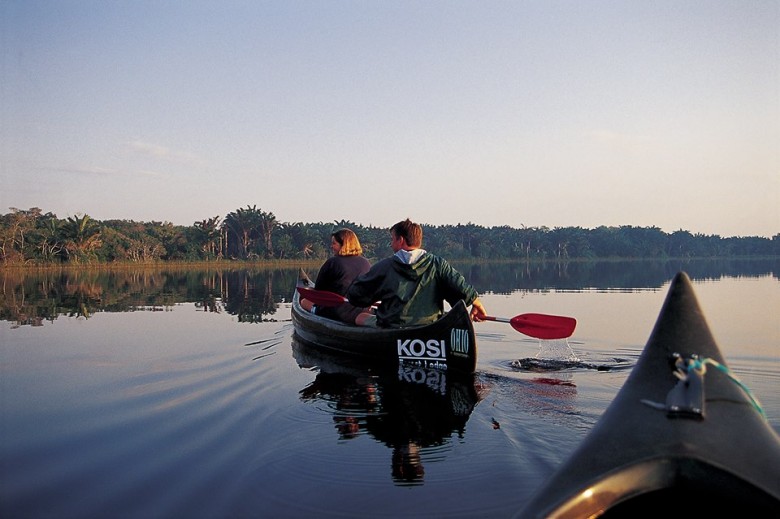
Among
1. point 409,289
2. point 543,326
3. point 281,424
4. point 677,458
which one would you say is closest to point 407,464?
point 281,424

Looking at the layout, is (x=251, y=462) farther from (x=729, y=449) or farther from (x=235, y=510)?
(x=729, y=449)

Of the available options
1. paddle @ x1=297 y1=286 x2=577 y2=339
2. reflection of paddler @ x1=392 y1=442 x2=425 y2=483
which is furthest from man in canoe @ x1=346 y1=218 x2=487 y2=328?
reflection of paddler @ x1=392 y1=442 x2=425 y2=483

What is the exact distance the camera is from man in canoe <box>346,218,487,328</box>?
5918 mm

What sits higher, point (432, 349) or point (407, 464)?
point (432, 349)

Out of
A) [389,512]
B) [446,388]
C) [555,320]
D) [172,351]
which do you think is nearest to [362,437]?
[389,512]

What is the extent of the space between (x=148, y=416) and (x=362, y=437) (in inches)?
67.1

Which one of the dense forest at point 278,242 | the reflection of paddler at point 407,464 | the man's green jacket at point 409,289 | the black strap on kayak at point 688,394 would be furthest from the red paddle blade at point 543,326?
the dense forest at point 278,242

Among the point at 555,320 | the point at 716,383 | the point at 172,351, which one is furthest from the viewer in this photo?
the point at 172,351

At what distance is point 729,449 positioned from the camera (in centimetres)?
186

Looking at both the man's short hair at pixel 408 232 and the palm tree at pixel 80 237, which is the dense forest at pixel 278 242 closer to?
the palm tree at pixel 80 237

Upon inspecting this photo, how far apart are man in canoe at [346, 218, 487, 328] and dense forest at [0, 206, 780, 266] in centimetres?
4138

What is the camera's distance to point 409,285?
238 inches

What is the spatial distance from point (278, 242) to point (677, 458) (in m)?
56.8

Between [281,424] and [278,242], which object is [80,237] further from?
[281,424]
